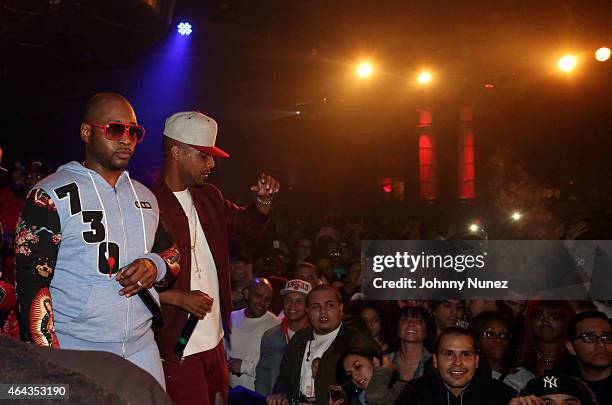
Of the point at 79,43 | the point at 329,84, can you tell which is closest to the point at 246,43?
the point at 329,84

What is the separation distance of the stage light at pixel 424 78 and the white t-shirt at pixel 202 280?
1168 cm

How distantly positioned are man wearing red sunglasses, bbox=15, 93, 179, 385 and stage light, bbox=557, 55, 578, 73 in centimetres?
1201

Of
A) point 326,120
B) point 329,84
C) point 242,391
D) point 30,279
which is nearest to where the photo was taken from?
point 30,279

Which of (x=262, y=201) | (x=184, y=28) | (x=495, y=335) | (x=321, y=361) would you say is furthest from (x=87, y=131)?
(x=184, y=28)

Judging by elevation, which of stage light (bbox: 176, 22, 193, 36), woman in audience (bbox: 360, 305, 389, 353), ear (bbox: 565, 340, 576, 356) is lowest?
ear (bbox: 565, 340, 576, 356)

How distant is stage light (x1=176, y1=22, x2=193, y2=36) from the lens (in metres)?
15.5

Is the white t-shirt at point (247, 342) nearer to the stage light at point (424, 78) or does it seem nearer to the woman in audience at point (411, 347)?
the woman in audience at point (411, 347)

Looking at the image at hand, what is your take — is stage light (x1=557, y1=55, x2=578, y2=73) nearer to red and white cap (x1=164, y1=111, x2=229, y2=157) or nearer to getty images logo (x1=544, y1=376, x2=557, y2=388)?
getty images logo (x1=544, y1=376, x2=557, y2=388)

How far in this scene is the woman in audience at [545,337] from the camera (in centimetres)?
624

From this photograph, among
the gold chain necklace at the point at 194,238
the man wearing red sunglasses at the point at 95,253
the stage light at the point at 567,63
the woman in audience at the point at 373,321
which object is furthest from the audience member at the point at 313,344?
the stage light at the point at 567,63

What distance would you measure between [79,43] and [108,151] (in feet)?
27.7

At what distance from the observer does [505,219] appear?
17656 millimetres

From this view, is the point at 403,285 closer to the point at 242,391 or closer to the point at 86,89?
the point at 242,391

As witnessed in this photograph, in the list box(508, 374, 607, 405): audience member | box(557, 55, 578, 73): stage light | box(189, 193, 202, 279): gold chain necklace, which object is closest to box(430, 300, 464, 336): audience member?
box(508, 374, 607, 405): audience member
